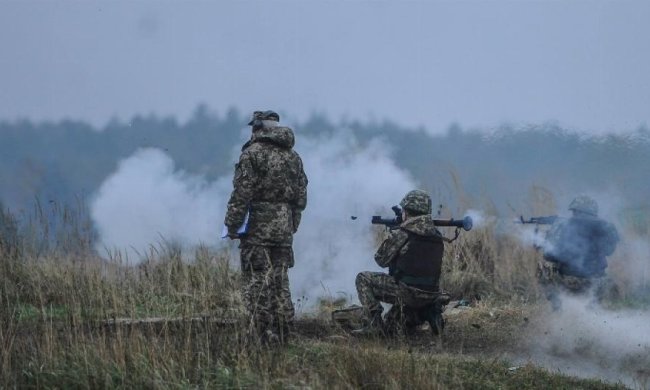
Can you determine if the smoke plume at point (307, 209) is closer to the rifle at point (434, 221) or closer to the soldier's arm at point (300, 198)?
the rifle at point (434, 221)

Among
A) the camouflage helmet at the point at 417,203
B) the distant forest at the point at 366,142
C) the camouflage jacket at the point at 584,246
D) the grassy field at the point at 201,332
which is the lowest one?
the grassy field at the point at 201,332

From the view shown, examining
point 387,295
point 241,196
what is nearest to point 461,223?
point 387,295

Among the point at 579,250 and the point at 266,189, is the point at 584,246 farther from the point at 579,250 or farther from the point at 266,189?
the point at 266,189

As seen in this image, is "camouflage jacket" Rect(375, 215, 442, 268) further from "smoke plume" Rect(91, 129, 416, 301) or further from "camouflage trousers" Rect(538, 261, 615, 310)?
"camouflage trousers" Rect(538, 261, 615, 310)

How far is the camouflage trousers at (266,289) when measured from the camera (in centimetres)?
912

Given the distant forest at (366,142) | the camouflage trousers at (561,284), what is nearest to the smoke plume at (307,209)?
the distant forest at (366,142)

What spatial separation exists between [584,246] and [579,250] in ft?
0.27

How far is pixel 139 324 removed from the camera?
335 inches

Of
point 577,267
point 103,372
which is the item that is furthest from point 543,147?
point 103,372

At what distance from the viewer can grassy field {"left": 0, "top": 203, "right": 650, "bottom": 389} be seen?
713 centimetres

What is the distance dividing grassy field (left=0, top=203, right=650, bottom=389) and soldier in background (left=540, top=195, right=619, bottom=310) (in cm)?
43

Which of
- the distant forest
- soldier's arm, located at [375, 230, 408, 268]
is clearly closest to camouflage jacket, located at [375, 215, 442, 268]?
soldier's arm, located at [375, 230, 408, 268]

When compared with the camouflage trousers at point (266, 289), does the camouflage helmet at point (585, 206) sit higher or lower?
higher

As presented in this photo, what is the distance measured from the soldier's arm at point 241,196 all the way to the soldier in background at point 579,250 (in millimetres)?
4899
